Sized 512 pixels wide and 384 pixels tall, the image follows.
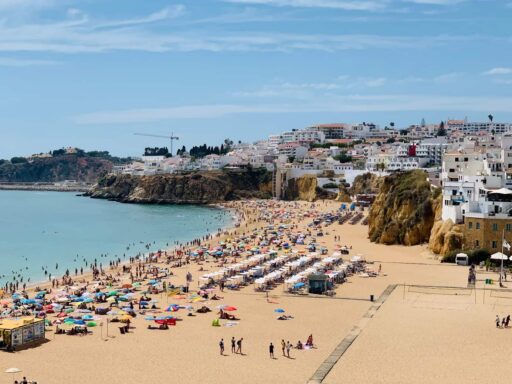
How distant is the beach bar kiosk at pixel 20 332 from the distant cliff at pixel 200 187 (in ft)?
273

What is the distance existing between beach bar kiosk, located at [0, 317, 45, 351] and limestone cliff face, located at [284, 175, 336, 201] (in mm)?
75080

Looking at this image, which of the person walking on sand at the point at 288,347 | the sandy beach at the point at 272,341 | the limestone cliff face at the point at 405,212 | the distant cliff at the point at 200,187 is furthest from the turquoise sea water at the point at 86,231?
the person walking on sand at the point at 288,347

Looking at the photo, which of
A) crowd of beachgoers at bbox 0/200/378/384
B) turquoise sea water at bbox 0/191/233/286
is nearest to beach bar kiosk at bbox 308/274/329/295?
crowd of beachgoers at bbox 0/200/378/384

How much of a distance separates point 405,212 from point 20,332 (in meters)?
30.6

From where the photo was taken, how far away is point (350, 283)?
110ft

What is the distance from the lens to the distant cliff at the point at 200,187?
108 metres

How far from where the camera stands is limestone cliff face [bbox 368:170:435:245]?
4484 cm

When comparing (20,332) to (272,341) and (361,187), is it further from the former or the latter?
(361,187)

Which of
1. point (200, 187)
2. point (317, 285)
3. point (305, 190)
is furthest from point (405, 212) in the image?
point (200, 187)

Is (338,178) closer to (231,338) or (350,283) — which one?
(350,283)

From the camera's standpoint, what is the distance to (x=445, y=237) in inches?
1558

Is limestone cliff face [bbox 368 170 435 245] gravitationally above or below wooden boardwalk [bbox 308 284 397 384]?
above

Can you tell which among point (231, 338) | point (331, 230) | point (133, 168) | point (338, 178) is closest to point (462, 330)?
point (231, 338)

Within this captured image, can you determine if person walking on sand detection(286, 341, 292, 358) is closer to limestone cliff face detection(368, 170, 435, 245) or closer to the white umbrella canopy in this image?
the white umbrella canopy
